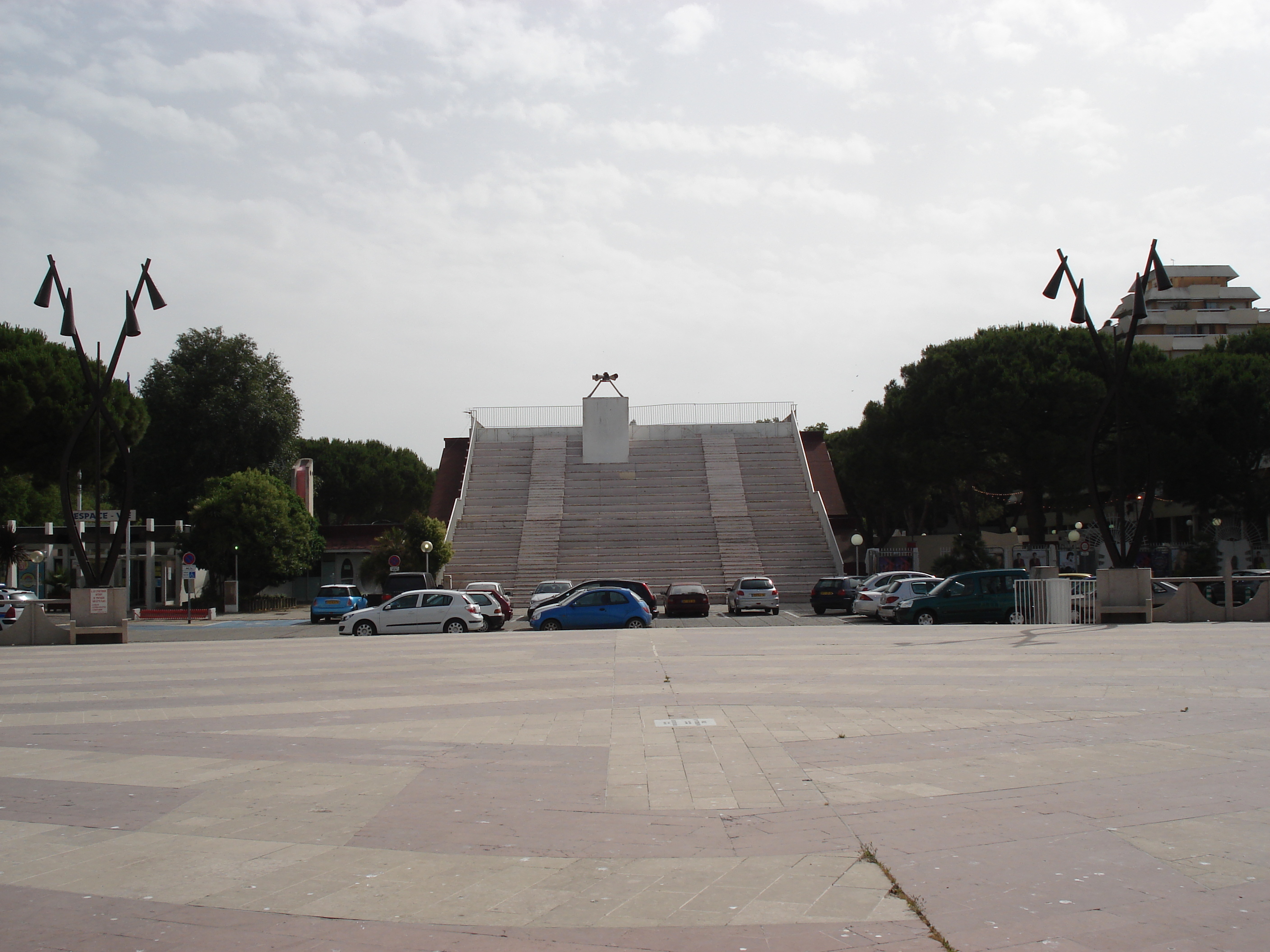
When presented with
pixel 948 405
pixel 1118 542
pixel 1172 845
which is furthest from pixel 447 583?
pixel 1172 845

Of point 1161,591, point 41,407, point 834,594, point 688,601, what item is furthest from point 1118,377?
point 41,407

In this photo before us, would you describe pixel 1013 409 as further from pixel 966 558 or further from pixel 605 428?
pixel 605 428

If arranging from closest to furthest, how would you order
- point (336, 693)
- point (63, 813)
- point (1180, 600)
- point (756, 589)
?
1. point (63, 813)
2. point (336, 693)
3. point (1180, 600)
4. point (756, 589)

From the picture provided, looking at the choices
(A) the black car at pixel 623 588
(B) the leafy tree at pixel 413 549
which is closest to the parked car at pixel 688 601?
(A) the black car at pixel 623 588

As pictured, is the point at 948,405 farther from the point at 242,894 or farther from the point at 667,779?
the point at 242,894

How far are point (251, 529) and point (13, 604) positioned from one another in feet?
37.3

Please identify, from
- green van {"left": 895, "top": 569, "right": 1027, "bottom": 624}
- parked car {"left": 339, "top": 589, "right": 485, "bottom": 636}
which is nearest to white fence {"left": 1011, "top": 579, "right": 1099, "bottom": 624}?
green van {"left": 895, "top": 569, "right": 1027, "bottom": 624}

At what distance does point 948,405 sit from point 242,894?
4757 cm

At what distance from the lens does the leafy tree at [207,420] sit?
5672 cm

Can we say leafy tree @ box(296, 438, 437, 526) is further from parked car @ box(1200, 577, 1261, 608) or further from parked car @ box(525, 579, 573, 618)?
parked car @ box(1200, 577, 1261, 608)

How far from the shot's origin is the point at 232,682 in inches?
578

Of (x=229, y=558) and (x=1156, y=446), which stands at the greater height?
(x=1156, y=446)

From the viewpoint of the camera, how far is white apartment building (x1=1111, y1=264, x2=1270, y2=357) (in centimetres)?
7769

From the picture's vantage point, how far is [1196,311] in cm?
8019
